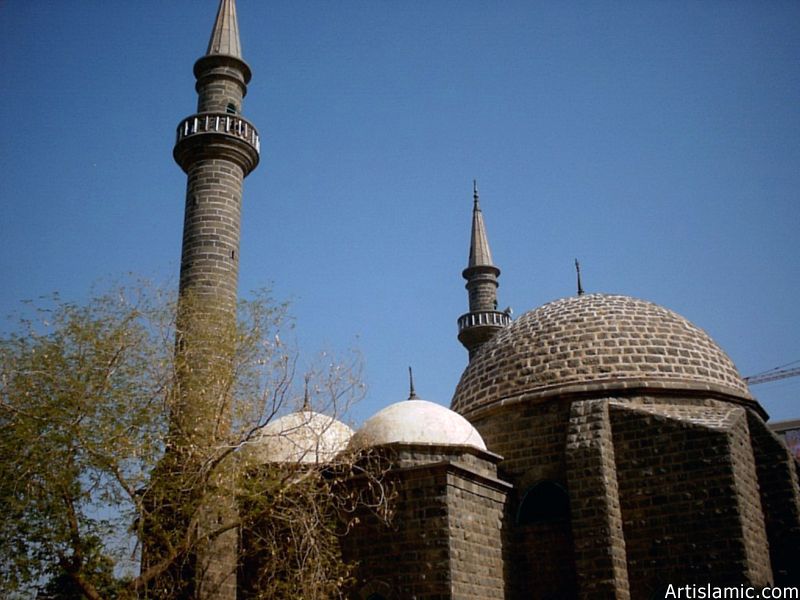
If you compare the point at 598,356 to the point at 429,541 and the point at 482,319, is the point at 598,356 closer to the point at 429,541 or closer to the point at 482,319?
the point at 429,541

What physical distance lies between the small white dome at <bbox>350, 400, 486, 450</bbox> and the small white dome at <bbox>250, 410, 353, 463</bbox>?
578 millimetres

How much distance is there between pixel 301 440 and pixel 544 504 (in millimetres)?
4119

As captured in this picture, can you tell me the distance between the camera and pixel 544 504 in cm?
1416

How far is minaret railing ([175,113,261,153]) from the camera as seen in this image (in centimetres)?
1556

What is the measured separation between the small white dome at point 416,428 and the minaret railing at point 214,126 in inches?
227

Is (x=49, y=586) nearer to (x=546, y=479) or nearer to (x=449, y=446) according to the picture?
(x=449, y=446)

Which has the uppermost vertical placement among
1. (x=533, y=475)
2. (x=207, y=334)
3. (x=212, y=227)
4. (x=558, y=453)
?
(x=212, y=227)

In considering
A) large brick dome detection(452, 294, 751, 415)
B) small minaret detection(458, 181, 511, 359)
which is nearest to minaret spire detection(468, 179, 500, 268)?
small minaret detection(458, 181, 511, 359)

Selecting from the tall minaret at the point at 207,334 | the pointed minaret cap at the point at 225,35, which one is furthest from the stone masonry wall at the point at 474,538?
the pointed minaret cap at the point at 225,35

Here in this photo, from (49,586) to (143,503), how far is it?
2851 mm

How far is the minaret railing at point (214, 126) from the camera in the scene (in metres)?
15.6

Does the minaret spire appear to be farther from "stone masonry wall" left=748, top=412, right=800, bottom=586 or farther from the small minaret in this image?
"stone masonry wall" left=748, top=412, right=800, bottom=586

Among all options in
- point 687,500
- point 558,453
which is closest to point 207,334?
point 558,453

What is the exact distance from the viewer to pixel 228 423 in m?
12.1
